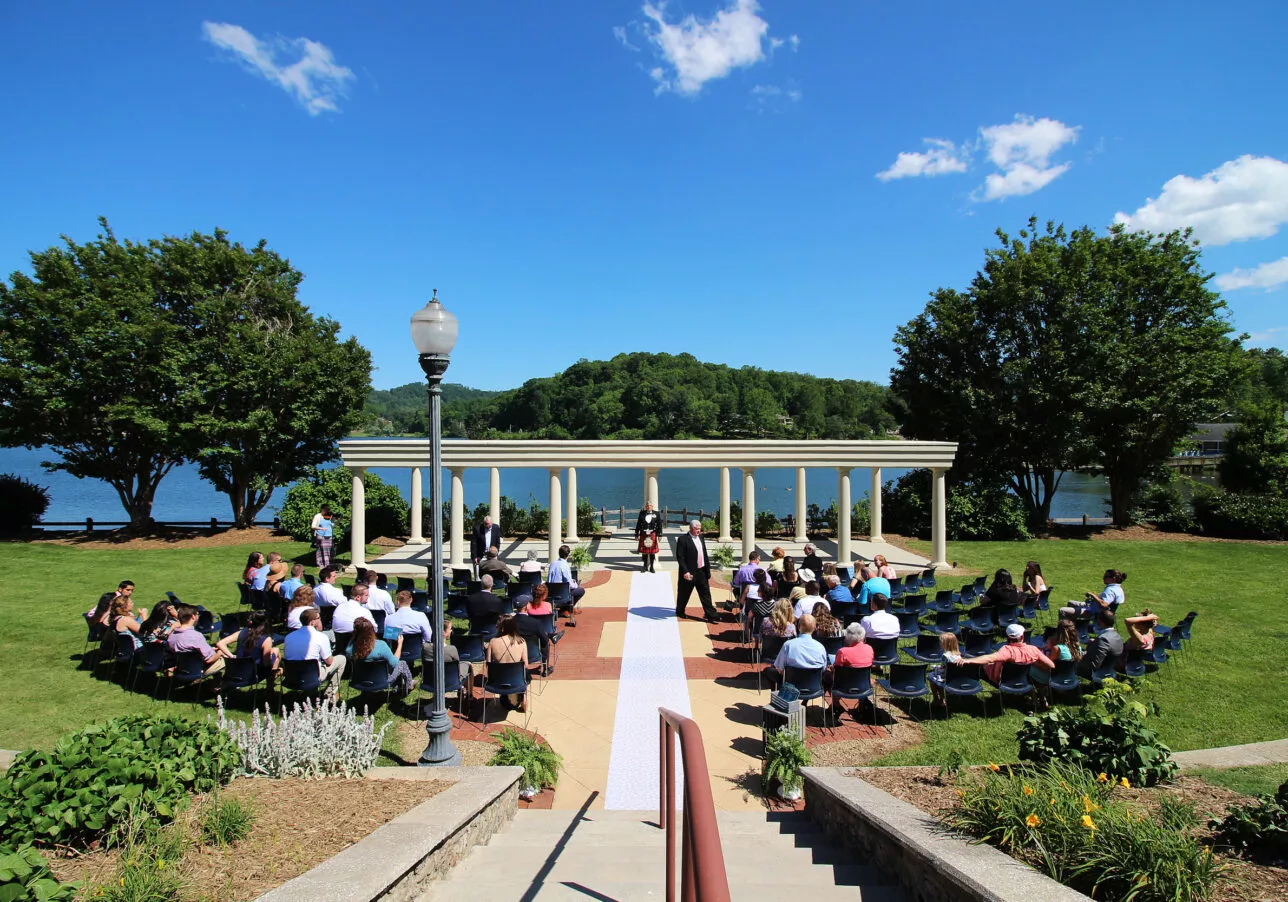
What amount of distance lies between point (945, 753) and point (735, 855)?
154 inches

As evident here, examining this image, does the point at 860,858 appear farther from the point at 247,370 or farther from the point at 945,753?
the point at 247,370

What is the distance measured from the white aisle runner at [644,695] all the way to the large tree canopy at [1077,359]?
18.5 meters

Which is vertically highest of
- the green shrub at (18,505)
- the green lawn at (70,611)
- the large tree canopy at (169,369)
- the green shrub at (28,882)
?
the large tree canopy at (169,369)

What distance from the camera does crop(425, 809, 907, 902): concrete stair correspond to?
4.53 m

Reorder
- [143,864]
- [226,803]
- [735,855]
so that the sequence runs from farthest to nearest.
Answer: [735,855] < [226,803] < [143,864]

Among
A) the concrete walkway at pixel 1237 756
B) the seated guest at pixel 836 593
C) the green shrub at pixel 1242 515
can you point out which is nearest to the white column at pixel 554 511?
the seated guest at pixel 836 593

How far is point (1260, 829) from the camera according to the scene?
4191 mm

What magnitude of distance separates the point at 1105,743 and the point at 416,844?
5.28m

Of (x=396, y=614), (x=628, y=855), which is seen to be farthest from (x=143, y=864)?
(x=396, y=614)

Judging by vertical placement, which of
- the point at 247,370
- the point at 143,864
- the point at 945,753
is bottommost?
the point at 945,753

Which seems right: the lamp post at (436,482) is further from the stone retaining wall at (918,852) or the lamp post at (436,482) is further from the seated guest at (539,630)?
the stone retaining wall at (918,852)

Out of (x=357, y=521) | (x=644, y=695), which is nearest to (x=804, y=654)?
(x=644, y=695)

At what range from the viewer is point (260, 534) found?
85.5ft

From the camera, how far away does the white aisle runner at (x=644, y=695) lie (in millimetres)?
7438
